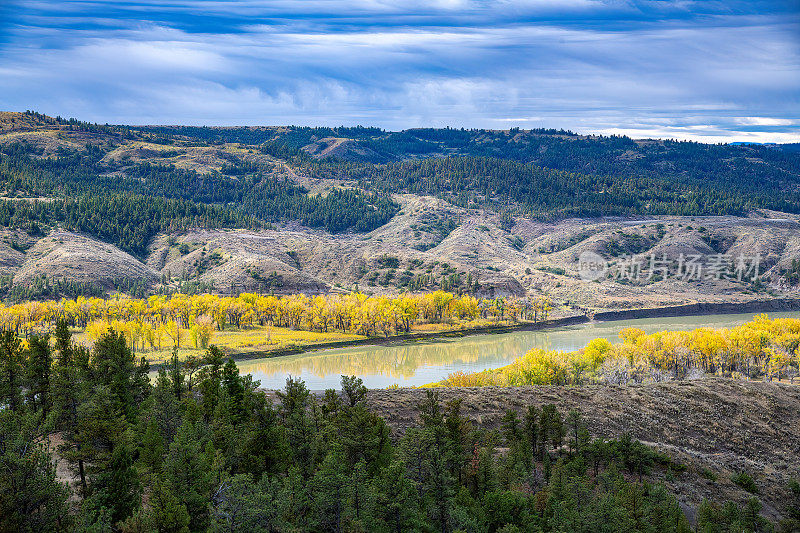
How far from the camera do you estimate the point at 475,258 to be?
196375 mm

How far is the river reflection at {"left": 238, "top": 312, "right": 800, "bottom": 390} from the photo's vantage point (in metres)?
88.8

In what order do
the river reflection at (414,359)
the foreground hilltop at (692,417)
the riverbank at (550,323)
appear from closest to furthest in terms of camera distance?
1. the foreground hilltop at (692,417)
2. the river reflection at (414,359)
3. the riverbank at (550,323)

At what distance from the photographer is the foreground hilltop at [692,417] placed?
41.2 m

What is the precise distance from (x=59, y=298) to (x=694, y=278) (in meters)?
168

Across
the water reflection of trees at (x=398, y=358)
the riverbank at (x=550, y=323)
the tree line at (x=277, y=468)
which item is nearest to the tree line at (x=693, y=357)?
the water reflection of trees at (x=398, y=358)

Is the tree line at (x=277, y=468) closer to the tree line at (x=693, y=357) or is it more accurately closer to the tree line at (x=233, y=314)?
the tree line at (x=693, y=357)

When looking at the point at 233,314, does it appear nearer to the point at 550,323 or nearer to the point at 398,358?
the point at 398,358

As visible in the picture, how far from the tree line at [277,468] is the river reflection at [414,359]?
42345 mm

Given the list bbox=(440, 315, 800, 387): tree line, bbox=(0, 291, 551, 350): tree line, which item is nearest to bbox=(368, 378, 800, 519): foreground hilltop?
bbox=(440, 315, 800, 387): tree line

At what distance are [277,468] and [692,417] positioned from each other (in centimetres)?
3627

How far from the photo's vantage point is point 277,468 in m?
31.1

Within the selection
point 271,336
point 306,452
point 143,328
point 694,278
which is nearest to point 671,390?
point 306,452

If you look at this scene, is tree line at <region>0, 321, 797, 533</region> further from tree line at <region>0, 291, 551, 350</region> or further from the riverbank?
tree line at <region>0, 291, 551, 350</region>

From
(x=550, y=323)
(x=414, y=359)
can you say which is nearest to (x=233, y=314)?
(x=414, y=359)
